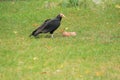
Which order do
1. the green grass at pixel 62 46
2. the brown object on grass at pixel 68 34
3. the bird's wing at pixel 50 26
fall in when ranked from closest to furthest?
1. the green grass at pixel 62 46
2. the bird's wing at pixel 50 26
3. the brown object on grass at pixel 68 34

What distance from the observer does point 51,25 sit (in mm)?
12914

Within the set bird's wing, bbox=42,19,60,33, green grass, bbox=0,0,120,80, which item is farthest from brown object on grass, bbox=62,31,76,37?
bird's wing, bbox=42,19,60,33

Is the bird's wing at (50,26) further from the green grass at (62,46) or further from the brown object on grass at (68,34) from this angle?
the brown object on grass at (68,34)

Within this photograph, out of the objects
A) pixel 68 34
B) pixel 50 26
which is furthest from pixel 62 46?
pixel 68 34

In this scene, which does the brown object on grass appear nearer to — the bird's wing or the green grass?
the green grass

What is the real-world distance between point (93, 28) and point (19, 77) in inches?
237

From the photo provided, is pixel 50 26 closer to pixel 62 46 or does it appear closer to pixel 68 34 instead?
pixel 68 34

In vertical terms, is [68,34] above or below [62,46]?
below

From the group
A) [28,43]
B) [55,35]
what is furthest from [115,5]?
[28,43]

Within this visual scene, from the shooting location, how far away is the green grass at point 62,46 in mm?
9367

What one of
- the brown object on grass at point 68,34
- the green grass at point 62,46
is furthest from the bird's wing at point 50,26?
the brown object on grass at point 68,34

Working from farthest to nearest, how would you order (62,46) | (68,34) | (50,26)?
(68,34) → (50,26) → (62,46)

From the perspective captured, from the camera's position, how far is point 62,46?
1179 cm

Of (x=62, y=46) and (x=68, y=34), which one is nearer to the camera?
(x=62, y=46)
